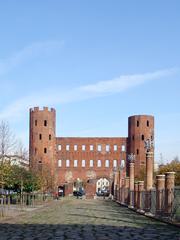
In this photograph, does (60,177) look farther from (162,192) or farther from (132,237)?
(132,237)

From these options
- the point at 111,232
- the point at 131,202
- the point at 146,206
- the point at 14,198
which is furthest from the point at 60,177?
the point at 111,232

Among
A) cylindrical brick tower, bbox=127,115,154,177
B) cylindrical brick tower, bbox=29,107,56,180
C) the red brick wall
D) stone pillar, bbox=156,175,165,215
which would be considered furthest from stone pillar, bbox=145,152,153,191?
the red brick wall

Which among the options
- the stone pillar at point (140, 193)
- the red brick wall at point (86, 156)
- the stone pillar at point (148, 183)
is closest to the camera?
the stone pillar at point (148, 183)

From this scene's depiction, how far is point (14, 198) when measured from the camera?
50438 millimetres

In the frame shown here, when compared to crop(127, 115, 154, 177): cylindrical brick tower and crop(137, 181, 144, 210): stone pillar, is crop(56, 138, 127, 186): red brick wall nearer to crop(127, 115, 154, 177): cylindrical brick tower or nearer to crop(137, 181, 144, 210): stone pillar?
crop(127, 115, 154, 177): cylindrical brick tower

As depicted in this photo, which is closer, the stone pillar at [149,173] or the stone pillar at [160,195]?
the stone pillar at [160,195]

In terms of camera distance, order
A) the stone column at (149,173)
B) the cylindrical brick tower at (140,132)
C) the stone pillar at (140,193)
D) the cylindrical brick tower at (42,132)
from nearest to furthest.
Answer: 1. the stone column at (149,173)
2. the stone pillar at (140,193)
3. the cylindrical brick tower at (42,132)
4. the cylindrical brick tower at (140,132)

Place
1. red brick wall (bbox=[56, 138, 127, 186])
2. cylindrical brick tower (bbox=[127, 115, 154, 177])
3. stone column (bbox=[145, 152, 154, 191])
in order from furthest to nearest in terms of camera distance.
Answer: red brick wall (bbox=[56, 138, 127, 186]), cylindrical brick tower (bbox=[127, 115, 154, 177]), stone column (bbox=[145, 152, 154, 191])

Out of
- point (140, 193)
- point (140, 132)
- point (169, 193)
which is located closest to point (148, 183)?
point (140, 193)

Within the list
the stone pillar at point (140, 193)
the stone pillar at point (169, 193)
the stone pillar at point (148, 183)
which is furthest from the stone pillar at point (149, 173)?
the stone pillar at point (169, 193)

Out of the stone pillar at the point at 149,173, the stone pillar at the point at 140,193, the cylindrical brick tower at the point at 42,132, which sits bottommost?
the stone pillar at the point at 140,193

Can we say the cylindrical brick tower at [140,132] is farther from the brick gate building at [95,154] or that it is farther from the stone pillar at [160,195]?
the stone pillar at [160,195]

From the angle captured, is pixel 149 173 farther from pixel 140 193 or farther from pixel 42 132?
pixel 42 132

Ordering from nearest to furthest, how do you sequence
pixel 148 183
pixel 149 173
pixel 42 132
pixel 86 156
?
1. pixel 148 183
2. pixel 149 173
3. pixel 42 132
4. pixel 86 156
